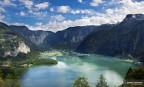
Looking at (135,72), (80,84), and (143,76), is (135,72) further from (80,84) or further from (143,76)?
(80,84)

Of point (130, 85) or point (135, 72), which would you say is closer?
point (130, 85)

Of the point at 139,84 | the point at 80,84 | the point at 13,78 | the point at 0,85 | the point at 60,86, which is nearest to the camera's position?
the point at 139,84

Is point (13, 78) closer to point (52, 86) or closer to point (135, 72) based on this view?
point (135, 72)

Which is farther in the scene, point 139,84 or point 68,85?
point 68,85

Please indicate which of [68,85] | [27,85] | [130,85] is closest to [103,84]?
[130,85]

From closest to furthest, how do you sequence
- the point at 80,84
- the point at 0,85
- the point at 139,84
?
the point at 139,84, the point at 80,84, the point at 0,85

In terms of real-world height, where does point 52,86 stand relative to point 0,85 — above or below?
below

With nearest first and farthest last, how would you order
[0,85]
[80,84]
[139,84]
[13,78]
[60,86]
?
[139,84] → [80,84] → [0,85] → [13,78] → [60,86]

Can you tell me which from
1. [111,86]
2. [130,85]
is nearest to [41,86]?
[111,86]

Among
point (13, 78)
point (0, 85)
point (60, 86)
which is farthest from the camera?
point (60, 86)
